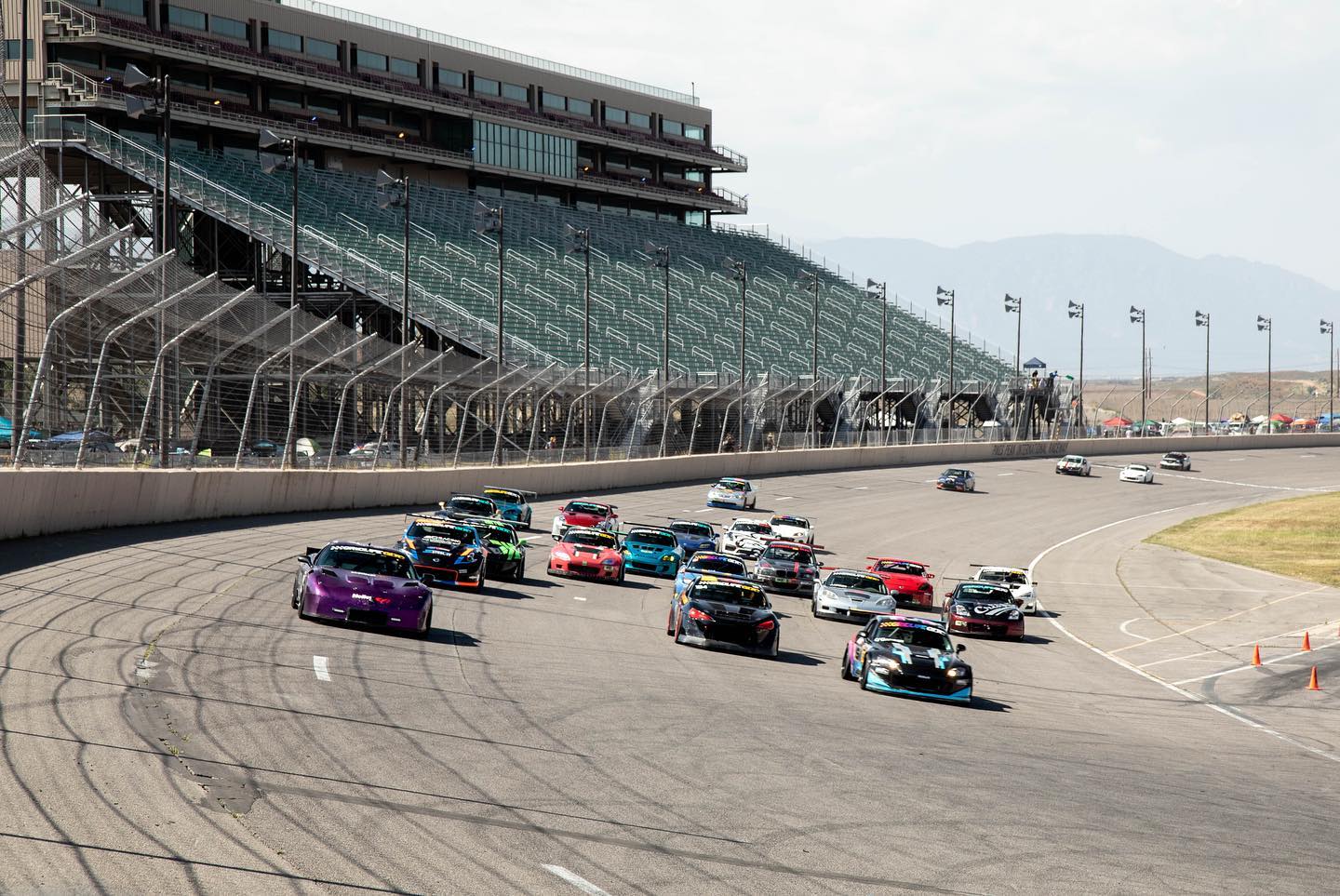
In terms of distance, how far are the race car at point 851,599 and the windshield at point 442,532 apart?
21.2 feet

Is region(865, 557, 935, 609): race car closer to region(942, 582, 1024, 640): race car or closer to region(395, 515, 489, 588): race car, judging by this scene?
region(942, 582, 1024, 640): race car

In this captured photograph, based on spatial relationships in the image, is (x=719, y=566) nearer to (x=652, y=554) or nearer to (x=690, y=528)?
(x=652, y=554)

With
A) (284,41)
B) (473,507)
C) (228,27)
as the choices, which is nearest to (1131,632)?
(473,507)

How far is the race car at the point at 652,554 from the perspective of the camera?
32.0 m

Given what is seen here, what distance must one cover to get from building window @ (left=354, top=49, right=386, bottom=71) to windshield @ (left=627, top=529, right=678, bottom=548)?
68.5m

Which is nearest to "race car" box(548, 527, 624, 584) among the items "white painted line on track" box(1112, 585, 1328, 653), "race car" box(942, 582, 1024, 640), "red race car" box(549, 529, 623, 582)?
"red race car" box(549, 529, 623, 582)

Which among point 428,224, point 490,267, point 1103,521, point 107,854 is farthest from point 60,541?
point 428,224

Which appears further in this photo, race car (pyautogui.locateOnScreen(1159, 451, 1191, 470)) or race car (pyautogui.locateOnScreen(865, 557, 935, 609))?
race car (pyautogui.locateOnScreen(1159, 451, 1191, 470))

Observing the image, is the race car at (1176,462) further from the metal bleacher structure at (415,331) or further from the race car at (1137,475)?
the metal bleacher structure at (415,331)

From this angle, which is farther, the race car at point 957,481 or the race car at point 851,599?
the race car at point 957,481

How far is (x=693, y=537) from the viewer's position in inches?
1414

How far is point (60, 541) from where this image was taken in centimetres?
2420

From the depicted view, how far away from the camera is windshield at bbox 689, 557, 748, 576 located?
2662cm

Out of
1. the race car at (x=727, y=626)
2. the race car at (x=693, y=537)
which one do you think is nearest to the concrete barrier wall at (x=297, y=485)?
the race car at (x=693, y=537)
